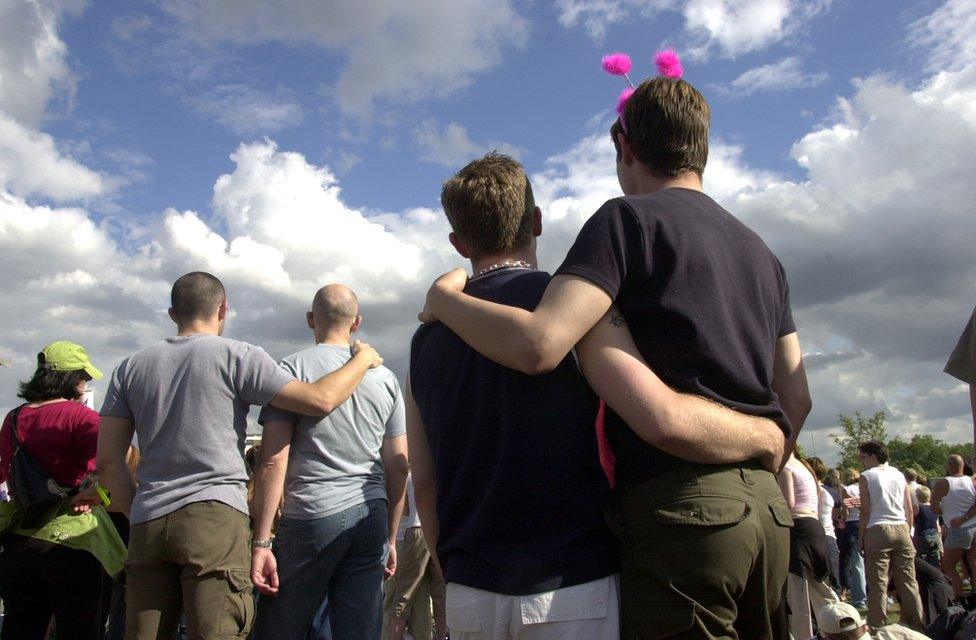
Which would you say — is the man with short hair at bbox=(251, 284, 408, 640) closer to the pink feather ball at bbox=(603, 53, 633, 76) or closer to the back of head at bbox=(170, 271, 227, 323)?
the back of head at bbox=(170, 271, 227, 323)

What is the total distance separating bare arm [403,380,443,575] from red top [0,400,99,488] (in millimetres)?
2950

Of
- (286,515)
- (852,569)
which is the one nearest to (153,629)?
(286,515)

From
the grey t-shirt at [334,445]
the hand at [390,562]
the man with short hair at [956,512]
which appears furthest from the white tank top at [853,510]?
the grey t-shirt at [334,445]

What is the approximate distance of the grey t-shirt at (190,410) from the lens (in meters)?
3.11

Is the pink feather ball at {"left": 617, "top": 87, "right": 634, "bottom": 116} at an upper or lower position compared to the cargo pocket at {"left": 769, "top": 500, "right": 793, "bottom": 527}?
upper

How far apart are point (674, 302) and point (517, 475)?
0.52 meters

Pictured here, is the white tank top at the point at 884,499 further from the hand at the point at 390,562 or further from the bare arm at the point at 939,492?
the hand at the point at 390,562

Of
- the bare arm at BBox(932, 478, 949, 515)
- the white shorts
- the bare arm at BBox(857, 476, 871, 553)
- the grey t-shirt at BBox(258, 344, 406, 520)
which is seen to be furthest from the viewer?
the bare arm at BBox(932, 478, 949, 515)

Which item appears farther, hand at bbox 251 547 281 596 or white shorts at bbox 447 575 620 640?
hand at bbox 251 547 281 596

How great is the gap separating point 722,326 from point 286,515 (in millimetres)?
2366

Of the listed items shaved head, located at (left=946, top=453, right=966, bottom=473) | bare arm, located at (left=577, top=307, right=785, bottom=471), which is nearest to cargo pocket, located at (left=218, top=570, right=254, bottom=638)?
bare arm, located at (left=577, top=307, right=785, bottom=471)

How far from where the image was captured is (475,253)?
2074 mm

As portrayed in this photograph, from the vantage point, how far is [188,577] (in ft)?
9.85

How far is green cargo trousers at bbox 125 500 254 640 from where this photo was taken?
297 centimetres
